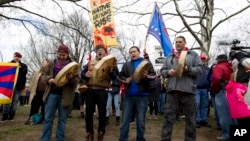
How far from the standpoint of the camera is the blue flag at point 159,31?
872 cm

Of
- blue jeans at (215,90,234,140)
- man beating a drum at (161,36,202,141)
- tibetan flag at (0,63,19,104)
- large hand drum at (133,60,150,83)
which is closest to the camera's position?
man beating a drum at (161,36,202,141)

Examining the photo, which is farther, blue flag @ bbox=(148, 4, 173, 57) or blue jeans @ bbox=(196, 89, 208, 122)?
blue jeans @ bbox=(196, 89, 208, 122)

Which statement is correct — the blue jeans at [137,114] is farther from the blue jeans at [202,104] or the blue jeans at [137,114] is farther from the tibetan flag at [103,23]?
the blue jeans at [202,104]

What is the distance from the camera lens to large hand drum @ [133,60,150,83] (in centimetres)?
635

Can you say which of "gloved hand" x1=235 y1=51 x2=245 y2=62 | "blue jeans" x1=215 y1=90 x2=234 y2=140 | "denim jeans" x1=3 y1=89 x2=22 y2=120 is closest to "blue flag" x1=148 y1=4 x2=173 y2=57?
"blue jeans" x1=215 y1=90 x2=234 y2=140

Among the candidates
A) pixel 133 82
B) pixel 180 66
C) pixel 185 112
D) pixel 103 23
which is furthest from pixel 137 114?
pixel 103 23

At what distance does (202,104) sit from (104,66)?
3.78m

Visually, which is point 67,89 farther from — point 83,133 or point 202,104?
point 202,104

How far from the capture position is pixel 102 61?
6.40m

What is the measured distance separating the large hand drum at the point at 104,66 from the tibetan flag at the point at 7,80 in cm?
374

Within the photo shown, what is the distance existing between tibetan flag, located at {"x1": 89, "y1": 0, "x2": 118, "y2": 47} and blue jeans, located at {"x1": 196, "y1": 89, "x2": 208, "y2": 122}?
263 cm

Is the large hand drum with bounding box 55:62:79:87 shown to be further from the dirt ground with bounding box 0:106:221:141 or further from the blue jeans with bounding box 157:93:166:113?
the blue jeans with bounding box 157:93:166:113

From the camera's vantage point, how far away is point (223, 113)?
23.9 feet

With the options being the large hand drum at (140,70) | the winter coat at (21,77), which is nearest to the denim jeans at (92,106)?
the large hand drum at (140,70)
